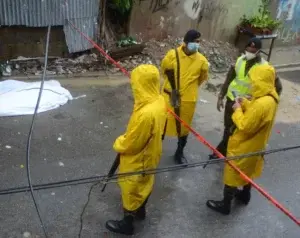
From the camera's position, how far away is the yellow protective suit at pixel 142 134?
351 centimetres

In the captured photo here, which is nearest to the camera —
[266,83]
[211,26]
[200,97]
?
[266,83]

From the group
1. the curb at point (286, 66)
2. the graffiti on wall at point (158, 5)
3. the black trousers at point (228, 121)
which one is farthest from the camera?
the curb at point (286, 66)

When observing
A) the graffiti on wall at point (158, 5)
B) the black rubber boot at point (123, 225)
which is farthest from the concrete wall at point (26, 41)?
the black rubber boot at point (123, 225)

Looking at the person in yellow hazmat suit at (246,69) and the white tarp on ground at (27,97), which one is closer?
the person in yellow hazmat suit at (246,69)

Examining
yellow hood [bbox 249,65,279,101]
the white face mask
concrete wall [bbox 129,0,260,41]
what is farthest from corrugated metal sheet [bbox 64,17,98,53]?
yellow hood [bbox 249,65,279,101]

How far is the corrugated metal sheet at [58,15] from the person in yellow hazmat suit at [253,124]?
469 centimetres

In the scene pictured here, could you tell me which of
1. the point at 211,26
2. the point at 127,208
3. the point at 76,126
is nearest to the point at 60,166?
the point at 76,126

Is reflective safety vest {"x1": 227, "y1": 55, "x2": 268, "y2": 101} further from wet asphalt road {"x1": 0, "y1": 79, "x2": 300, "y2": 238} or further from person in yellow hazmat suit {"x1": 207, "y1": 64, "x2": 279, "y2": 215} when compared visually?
wet asphalt road {"x1": 0, "y1": 79, "x2": 300, "y2": 238}

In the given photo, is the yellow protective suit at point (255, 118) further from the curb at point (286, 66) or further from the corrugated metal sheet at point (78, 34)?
the curb at point (286, 66)

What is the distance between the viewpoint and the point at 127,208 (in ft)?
12.9

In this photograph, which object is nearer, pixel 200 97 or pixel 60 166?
pixel 60 166

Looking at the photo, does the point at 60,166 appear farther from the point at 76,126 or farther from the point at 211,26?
the point at 211,26

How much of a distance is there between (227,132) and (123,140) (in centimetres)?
213

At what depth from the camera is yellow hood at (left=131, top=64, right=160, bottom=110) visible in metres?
3.51
